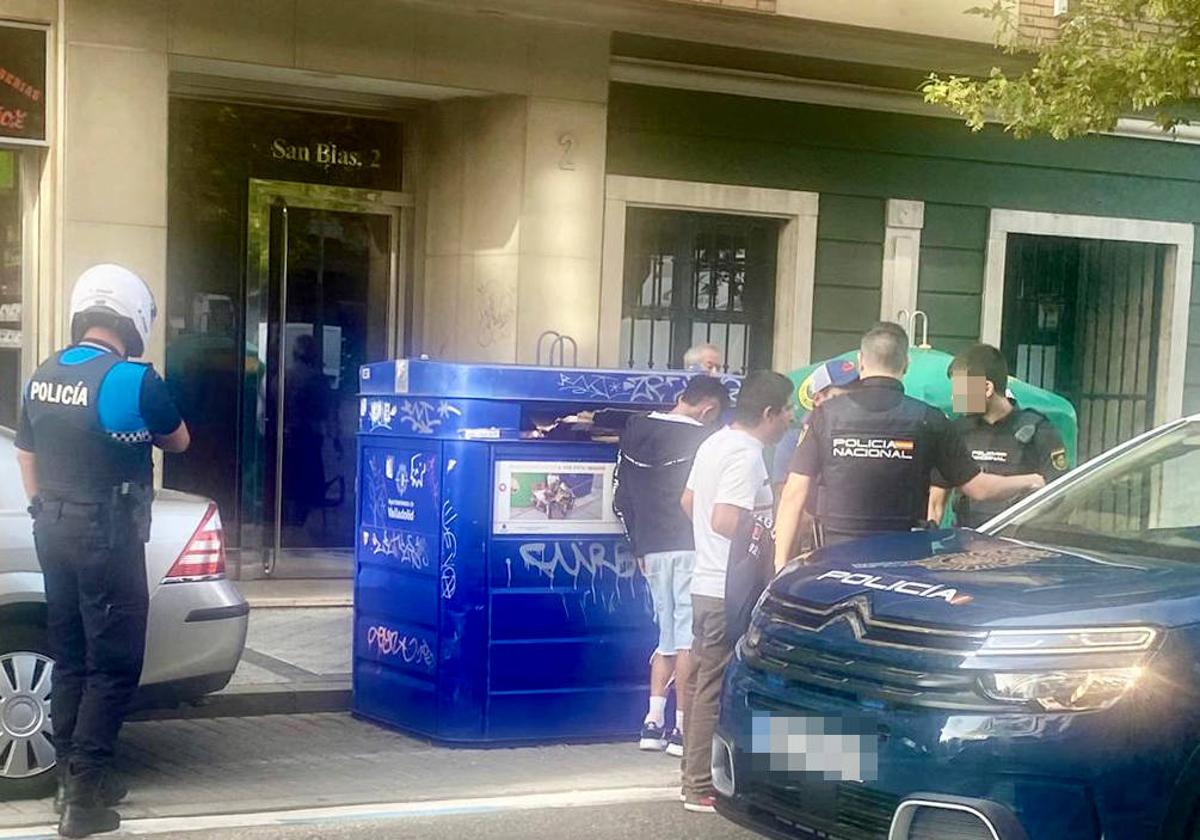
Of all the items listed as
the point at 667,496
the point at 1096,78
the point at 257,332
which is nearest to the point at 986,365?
the point at 667,496

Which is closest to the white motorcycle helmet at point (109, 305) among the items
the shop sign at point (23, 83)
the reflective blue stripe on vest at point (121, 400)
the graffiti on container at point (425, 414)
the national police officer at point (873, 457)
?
the reflective blue stripe on vest at point (121, 400)

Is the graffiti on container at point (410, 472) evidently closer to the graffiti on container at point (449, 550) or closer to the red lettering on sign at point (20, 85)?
the graffiti on container at point (449, 550)

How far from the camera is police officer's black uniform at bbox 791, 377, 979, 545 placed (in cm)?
627

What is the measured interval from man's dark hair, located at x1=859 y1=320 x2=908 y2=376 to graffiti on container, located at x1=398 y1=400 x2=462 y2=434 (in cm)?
189

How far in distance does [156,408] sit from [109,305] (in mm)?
454

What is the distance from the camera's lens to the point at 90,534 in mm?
5766

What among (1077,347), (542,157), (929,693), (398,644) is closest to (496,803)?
(398,644)

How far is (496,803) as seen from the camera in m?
6.41

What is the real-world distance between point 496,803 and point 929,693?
8.82 feet

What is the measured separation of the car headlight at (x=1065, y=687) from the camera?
4.06 m

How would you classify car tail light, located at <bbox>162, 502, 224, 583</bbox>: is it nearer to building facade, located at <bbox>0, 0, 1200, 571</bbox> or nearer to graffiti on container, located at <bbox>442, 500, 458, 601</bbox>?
graffiti on container, located at <bbox>442, 500, 458, 601</bbox>

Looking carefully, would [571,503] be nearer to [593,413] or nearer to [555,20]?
[593,413]

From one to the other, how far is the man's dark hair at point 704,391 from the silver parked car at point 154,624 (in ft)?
6.95

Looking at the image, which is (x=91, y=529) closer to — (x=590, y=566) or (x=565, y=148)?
(x=590, y=566)
